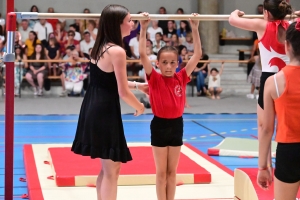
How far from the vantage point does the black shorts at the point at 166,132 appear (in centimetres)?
421

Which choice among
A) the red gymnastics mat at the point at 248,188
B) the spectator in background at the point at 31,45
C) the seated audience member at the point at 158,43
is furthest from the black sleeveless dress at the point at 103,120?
the spectator in background at the point at 31,45

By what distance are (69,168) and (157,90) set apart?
1738 millimetres

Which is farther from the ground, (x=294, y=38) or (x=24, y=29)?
(x=294, y=38)

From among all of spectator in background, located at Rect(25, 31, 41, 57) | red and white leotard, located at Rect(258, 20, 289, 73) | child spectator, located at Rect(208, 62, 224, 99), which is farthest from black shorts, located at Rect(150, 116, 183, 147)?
spectator in background, located at Rect(25, 31, 41, 57)

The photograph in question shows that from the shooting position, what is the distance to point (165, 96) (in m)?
4.28

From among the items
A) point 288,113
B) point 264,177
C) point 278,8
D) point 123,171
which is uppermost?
point 278,8

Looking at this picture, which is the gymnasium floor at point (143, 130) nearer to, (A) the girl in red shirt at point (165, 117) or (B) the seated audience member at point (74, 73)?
(A) the girl in red shirt at point (165, 117)

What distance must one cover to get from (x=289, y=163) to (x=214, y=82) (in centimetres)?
1045

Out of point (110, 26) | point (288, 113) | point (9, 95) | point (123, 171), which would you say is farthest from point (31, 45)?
point (288, 113)

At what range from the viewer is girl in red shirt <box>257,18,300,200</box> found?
2924mm

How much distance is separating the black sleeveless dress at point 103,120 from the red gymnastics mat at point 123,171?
143 cm

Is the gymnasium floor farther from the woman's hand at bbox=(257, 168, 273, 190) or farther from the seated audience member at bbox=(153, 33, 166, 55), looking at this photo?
the woman's hand at bbox=(257, 168, 273, 190)

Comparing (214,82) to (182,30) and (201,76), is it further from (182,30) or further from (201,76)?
(182,30)

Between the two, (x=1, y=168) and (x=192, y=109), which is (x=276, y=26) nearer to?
(x=1, y=168)
